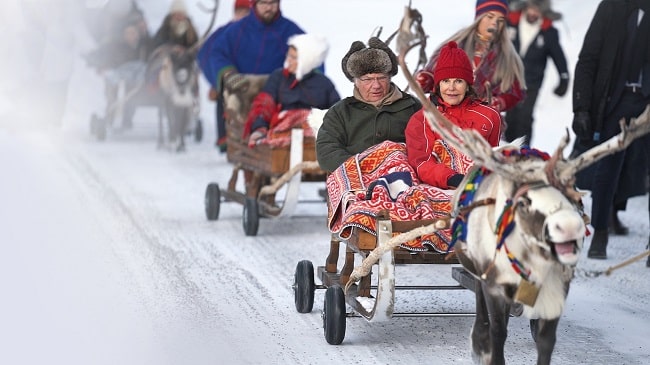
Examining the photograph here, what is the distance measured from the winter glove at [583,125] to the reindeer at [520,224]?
13.0 ft

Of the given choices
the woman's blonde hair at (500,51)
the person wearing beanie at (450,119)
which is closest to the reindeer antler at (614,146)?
the person wearing beanie at (450,119)

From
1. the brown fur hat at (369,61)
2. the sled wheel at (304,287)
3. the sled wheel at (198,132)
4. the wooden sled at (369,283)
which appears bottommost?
the sled wheel at (198,132)

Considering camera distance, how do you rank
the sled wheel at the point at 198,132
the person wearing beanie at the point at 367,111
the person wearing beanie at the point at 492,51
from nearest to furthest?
the person wearing beanie at the point at 367,111 → the person wearing beanie at the point at 492,51 → the sled wheel at the point at 198,132

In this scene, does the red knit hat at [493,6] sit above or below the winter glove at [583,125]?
above

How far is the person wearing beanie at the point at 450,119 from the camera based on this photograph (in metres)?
7.14

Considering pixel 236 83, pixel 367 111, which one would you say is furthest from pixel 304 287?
pixel 236 83

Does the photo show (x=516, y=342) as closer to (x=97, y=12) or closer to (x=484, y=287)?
(x=484, y=287)

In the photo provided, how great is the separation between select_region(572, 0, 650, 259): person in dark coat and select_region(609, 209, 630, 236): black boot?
124 cm

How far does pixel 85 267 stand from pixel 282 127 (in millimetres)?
2234

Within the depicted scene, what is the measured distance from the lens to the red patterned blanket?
691 centimetres

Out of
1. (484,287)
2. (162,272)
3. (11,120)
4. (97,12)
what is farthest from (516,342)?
(97,12)

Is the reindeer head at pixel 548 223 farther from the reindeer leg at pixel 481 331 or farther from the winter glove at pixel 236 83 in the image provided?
the winter glove at pixel 236 83

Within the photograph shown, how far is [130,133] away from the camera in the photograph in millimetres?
20938

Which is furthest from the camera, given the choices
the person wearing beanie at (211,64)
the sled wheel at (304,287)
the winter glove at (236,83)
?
the person wearing beanie at (211,64)
